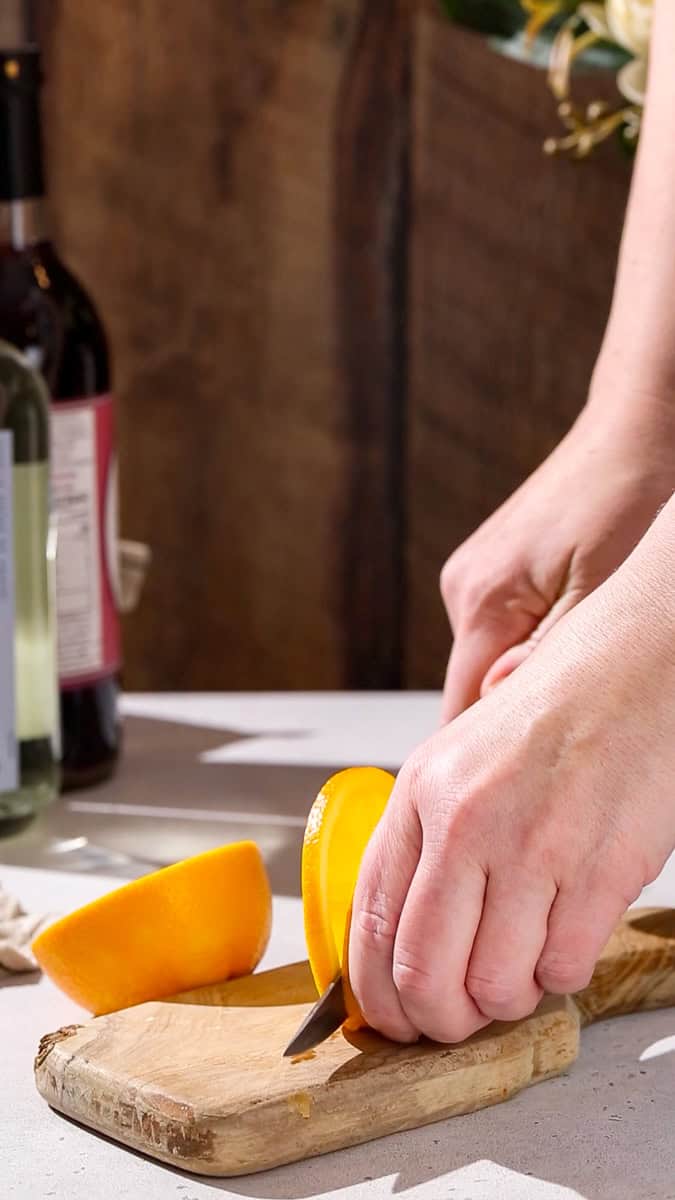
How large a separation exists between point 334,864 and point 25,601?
0.35m

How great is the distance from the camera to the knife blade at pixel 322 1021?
2.05 ft

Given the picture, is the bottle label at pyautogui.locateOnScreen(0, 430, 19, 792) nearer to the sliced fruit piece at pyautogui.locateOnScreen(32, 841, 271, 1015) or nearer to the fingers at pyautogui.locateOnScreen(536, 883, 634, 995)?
the sliced fruit piece at pyautogui.locateOnScreen(32, 841, 271, 1015)

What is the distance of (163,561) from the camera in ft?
5.55

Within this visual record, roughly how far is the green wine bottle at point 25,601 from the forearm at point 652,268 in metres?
0.30

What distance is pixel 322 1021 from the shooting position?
63 centimetres

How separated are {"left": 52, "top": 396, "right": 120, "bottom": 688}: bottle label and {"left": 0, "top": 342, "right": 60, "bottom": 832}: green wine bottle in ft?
0.17

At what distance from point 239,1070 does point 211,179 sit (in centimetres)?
112

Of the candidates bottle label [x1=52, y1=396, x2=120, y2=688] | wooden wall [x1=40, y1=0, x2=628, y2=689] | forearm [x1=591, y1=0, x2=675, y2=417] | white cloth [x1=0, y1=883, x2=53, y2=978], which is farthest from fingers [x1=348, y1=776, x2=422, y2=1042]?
wooden wall [x1=40, y1=0, x2=628, y2=689]

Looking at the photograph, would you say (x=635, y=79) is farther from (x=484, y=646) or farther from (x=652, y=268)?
(x=484, y=646)

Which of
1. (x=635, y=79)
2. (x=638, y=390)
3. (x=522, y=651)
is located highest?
(x=635, y=79)

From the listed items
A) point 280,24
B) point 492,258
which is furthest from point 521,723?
point 280,24

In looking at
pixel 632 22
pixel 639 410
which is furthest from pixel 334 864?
pixel 632 22

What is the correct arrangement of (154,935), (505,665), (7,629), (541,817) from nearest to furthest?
(541,817) → (154,935) → (505,665) → (7,629)

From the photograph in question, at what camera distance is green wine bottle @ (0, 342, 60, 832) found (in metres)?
0.93
